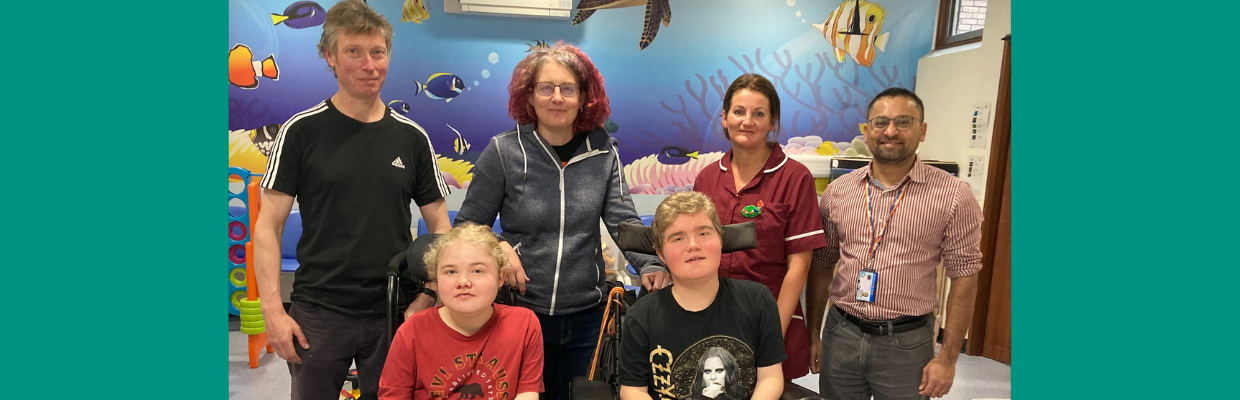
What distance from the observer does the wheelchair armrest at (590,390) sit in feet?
6.45

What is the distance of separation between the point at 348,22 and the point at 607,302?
124cm

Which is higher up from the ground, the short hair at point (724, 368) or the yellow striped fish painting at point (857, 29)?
the yellow striped fish painting at point (857, 29)

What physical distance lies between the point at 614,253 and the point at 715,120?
149cm

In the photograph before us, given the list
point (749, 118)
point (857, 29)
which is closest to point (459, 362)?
point (749, 118)

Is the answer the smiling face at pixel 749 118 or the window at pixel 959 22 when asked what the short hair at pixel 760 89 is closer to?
the smiling face at pixel 749 118

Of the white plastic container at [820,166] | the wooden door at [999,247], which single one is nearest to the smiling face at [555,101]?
the white plastic container at [820,166]

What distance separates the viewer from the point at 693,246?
6.64 feet

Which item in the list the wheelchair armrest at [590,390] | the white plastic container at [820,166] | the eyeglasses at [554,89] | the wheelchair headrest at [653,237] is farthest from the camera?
the white plastic container at [820,166]

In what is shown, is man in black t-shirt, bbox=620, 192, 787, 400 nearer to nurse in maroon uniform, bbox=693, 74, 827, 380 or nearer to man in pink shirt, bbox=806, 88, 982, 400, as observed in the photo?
nurse in maroon uniform, bbox=693, 74, 827, 380

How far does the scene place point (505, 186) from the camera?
229 centimetres

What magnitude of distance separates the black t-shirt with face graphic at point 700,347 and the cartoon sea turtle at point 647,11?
380cm

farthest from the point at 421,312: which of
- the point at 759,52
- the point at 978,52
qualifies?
the point at 978,52

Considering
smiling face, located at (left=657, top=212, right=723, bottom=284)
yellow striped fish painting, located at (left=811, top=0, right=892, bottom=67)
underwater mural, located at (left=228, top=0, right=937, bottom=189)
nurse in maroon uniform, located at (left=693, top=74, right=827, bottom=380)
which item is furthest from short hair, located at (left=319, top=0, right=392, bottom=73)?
yellow striped fish painting, located at (left=811, top=0, right=892, bottom=67)

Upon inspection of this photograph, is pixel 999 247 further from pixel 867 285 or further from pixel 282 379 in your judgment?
pixel 282 379
